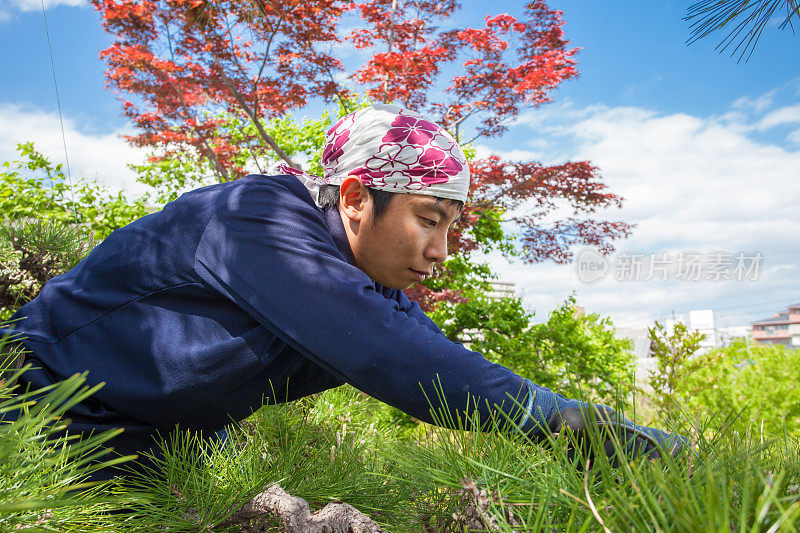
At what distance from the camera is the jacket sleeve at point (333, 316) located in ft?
2.81

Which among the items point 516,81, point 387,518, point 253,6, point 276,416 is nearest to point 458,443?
point 387,518

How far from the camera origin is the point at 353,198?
1288mm

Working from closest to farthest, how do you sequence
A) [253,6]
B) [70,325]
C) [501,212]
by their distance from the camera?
[70,325], [253,6], [501,212]

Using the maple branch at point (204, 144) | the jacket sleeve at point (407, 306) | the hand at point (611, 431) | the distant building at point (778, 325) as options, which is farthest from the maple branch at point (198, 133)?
the distant building at point (778, 325)

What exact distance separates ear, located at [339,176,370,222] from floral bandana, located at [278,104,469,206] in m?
0.02

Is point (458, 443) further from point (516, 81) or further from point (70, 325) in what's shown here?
point (516, 81)

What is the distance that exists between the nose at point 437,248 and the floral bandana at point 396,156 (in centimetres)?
9

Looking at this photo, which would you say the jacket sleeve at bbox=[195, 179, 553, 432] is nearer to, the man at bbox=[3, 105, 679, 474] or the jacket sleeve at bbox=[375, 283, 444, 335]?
the man at bbox=[3, 105, 679, 474]

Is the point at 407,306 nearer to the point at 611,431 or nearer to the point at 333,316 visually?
the point at 333,316

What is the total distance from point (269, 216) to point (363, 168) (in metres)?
0.29

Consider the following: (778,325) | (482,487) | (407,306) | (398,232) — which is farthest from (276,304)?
(778,325)

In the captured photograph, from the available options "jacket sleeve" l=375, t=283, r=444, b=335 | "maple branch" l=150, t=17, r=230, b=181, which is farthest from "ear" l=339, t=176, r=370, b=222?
"maple branch" l=150, t=17, r=230, b=181

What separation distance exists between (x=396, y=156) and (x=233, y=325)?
49 centimetres

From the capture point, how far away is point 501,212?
5836 millimetres
